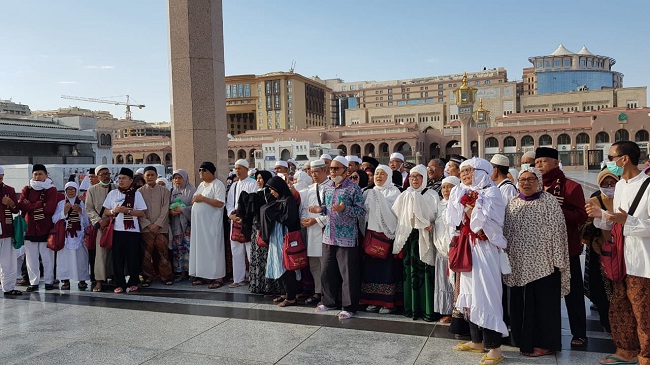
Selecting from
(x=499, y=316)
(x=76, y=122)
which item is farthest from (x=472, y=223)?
(x=76, y=122)

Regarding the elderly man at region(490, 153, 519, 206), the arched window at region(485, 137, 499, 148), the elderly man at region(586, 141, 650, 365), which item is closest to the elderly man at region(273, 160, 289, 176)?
the elderly man at region(490, 153, 519, 206)

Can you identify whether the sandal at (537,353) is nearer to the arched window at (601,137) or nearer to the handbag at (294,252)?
the handbag at (294,252)

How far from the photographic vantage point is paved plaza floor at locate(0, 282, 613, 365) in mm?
3873

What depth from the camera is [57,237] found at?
6461mm

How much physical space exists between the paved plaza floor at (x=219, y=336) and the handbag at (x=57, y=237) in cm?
83

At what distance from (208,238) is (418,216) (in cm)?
317

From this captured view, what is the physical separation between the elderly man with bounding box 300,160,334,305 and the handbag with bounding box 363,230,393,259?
52cm

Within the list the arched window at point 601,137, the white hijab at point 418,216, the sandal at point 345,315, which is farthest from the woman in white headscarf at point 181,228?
the arched window at point 601,137

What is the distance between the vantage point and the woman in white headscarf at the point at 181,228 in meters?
6.86

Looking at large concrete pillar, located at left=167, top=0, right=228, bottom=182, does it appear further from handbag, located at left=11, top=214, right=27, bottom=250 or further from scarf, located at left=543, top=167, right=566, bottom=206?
scarf, located at left=543, top=167, right=566, bottom=206

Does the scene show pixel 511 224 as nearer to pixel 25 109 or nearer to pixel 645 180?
pixel 645 180

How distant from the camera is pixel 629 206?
11.7 feet

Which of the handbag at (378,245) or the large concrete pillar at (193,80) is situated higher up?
the large concrete pillar at (193,80)

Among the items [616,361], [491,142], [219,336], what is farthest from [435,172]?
[491,142]
